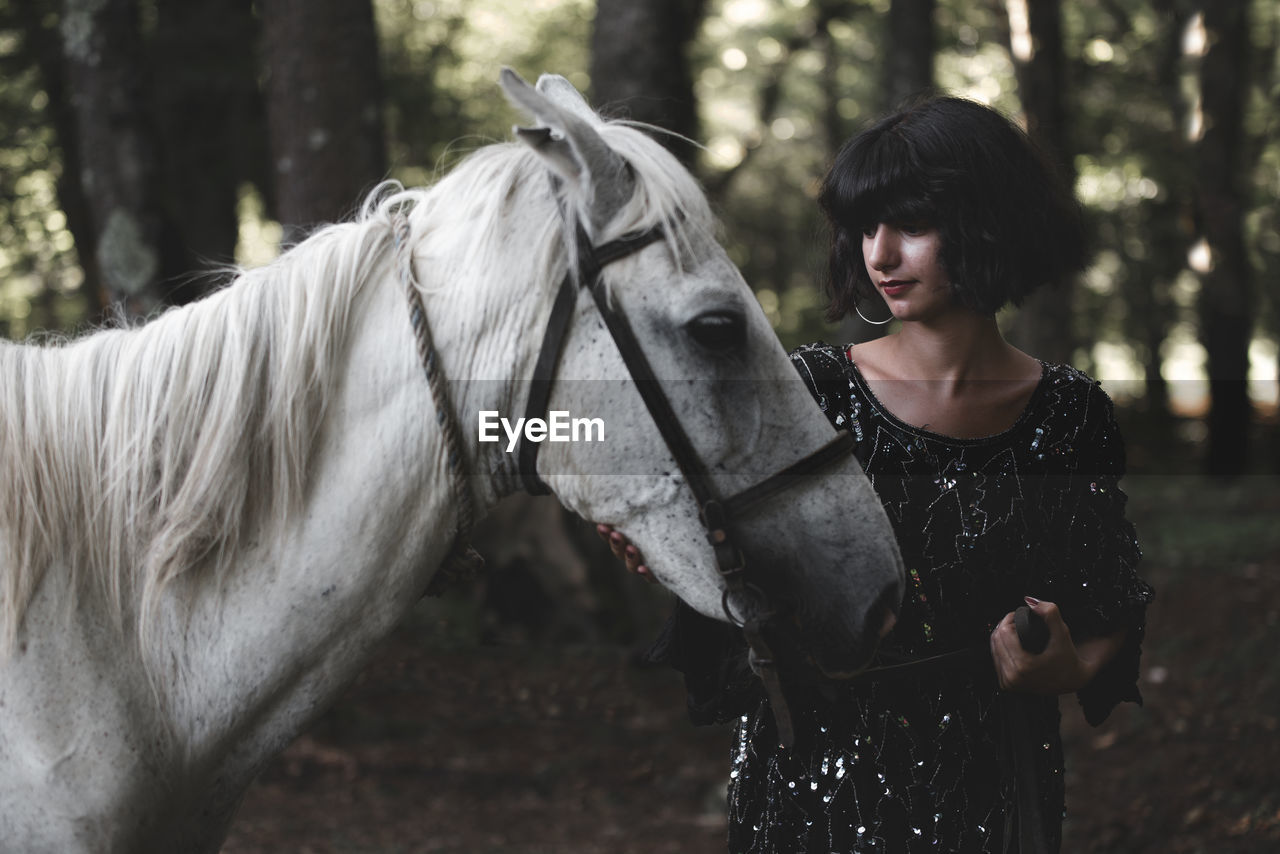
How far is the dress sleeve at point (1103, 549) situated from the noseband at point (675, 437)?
53cm

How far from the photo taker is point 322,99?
179 inches

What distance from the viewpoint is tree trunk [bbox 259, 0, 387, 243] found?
455 cm

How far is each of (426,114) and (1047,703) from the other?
28.7ft

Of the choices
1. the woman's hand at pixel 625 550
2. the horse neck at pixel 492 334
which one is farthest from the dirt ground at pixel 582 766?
the horse neck at pixel 492 334

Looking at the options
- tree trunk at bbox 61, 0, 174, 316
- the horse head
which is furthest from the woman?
tree trunk at bbox 61, 0, 174, 316

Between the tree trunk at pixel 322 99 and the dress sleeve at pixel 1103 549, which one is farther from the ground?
the tree trunk at pixel 322 99

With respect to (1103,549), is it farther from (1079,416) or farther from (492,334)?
(492,334)

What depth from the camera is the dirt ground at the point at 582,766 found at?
4.64m

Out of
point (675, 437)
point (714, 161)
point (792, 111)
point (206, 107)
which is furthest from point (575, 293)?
point (792, 111)

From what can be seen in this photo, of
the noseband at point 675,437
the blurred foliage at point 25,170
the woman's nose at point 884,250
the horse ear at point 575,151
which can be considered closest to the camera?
the horse ear at point 575,151

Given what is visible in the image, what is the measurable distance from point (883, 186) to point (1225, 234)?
38.9 ft

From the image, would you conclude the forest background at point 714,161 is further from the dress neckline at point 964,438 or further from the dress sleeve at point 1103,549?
the dress sleeve at point 1103,549

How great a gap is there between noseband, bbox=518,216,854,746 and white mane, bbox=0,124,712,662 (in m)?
0.05

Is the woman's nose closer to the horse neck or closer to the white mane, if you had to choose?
the white mane
